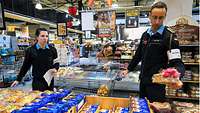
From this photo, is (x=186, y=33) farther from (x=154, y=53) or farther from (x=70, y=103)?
(x=70, y=103)

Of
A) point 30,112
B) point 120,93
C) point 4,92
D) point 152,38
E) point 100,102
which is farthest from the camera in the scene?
point 120,93

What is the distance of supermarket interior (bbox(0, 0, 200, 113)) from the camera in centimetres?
173

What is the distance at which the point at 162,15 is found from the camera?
6.87 feet

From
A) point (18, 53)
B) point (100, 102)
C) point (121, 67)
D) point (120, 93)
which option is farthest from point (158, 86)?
point (18, 53)

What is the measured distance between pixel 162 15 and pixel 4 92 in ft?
5.81

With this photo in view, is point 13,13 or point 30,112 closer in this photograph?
point 30,112

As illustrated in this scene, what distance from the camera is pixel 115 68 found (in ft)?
14.7

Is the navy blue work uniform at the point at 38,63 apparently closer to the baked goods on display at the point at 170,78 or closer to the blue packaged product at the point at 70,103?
the blue packaged product at the point at 70,103

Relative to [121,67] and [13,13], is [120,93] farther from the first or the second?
[13,13]

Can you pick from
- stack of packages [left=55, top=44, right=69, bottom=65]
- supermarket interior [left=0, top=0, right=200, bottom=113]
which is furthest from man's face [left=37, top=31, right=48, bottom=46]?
stack of packages [left=55, top=44, right=69, bottom=65]

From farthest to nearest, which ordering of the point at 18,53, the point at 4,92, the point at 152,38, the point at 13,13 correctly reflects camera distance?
1. the point at 13,13
2. the point at 18,53
3. the point at 152,38
4. the point at 4,92

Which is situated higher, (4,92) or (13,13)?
(13,13)

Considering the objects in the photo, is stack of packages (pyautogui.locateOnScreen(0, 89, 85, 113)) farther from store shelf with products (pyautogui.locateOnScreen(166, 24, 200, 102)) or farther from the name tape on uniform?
store shelf with products (pyautogui.locateOnScreen(166, 24, 200, 102))

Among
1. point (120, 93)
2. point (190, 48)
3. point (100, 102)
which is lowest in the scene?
point (120, 93)
